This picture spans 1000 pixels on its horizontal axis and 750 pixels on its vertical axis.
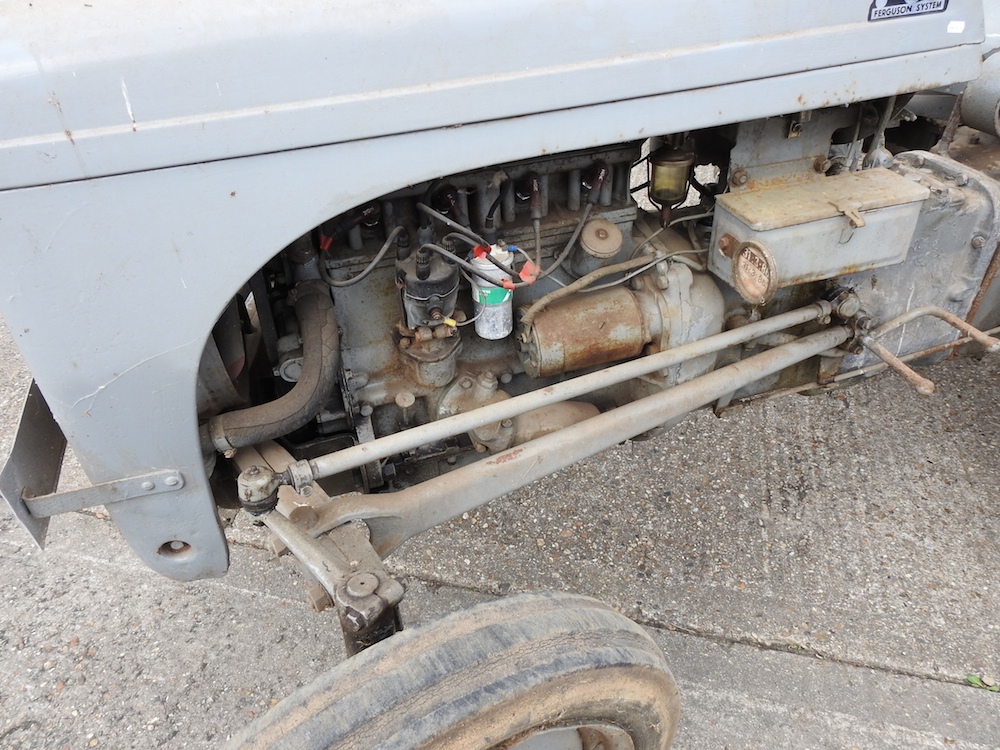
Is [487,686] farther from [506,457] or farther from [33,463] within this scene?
[33,463]

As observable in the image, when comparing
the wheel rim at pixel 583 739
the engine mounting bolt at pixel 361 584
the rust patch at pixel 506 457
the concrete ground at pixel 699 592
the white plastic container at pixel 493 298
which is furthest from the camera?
the concrete ground at pixel 699 592

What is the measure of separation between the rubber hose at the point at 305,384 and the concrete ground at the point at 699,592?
33.4 inches

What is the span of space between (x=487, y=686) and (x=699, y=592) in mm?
1167

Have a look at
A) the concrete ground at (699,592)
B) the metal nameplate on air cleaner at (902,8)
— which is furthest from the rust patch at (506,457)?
the metal nameplate on air cleaner at (902,8)

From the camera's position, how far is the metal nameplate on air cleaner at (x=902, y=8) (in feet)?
4.28

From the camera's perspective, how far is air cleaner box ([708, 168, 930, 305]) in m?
1.42

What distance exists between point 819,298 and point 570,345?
644mm

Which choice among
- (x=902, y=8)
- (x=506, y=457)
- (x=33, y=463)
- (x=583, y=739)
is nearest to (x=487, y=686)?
(x=583, y=739)

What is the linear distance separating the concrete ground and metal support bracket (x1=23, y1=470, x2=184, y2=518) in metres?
0.83

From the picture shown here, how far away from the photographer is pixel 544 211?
1532 mm

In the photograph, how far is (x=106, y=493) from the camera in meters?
1.24

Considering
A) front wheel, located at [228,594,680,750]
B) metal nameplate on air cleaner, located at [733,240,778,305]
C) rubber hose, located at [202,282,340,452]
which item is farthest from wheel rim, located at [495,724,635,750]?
metal nameplate on air cleaner, located at [733,240,778,305]

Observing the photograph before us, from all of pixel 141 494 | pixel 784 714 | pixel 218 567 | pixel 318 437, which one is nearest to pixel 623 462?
pixel 784 714

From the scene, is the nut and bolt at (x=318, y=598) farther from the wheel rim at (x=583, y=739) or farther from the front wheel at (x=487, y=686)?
the wheel rim at (x=583, y=739)
